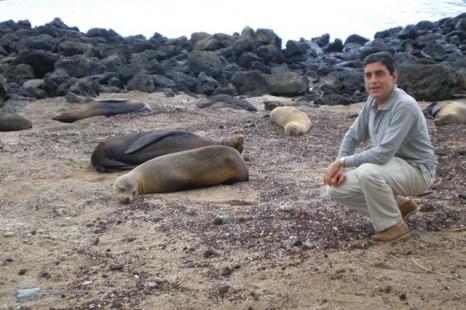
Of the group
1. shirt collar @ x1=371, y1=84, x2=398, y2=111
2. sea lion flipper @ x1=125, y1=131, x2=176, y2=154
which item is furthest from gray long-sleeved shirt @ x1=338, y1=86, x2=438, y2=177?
sea lion flipper @ x1=125, y1=131, x2=176, y2=154

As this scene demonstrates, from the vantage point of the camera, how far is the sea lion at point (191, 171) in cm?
642

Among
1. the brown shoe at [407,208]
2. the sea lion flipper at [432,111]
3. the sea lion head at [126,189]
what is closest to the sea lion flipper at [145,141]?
the sea lion head at [126,189]

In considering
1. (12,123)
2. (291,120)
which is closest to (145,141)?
(291,120)

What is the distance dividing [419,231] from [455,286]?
843mm

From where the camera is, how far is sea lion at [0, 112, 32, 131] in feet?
30.7

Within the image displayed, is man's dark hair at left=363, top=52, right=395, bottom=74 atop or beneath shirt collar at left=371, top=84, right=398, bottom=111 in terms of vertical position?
atop

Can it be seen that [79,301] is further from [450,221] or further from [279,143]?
[279,143]

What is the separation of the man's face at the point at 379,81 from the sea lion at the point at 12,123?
626 centimetres

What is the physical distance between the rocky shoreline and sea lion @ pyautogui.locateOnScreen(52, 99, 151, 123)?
110cm

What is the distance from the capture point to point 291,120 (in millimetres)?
9273

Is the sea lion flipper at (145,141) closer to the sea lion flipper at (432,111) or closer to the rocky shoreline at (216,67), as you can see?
the sea lion flipper at (432,111)

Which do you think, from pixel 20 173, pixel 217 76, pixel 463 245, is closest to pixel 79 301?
pixel 463 245

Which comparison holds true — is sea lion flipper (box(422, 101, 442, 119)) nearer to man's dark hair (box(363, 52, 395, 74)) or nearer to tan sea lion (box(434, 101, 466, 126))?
tan sea lion (box(434, 101, 466, 126))

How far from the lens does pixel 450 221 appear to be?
4.88 metres
